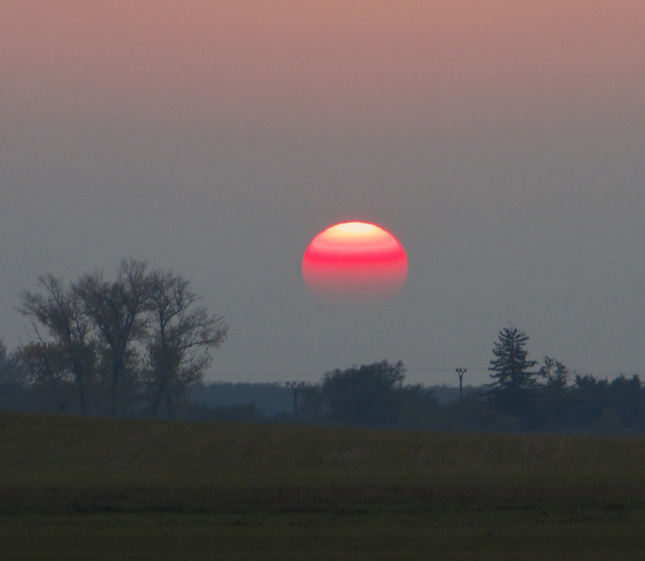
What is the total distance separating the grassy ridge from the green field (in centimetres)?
9

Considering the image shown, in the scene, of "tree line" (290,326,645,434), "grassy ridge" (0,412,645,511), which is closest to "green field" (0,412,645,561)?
"grassy ridge" (0,412,645,511)

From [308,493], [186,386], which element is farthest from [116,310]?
[308,493]

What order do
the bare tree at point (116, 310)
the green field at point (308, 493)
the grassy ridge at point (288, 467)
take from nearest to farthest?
the green field at point (308, 493), the grassy ridge at point (288, 467), the bare tree at point (116, 310)

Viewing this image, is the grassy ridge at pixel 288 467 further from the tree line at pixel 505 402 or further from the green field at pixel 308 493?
the tree line at pixel 505 402

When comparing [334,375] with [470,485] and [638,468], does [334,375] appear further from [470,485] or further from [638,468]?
[470,485]

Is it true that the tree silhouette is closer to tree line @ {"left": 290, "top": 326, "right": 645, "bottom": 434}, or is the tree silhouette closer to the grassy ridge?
tree line @ {"left": 290, "top": 326, "right": 645, "bottom": 434}

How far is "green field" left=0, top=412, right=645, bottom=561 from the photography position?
1923 cm

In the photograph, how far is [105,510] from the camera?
83.1ft

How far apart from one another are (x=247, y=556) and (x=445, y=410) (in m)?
95.5

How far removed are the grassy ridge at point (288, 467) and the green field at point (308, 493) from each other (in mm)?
90

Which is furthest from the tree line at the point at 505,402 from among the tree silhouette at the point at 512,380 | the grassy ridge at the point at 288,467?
the grassy ridge at the point at 288,467

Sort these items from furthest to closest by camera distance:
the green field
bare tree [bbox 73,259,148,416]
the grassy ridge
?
bare tree [bbox 73,259,148,416] → the grassy ridge → the green field

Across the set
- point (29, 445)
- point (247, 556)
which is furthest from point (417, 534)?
point (29, 445)

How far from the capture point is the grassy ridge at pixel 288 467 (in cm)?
2705
